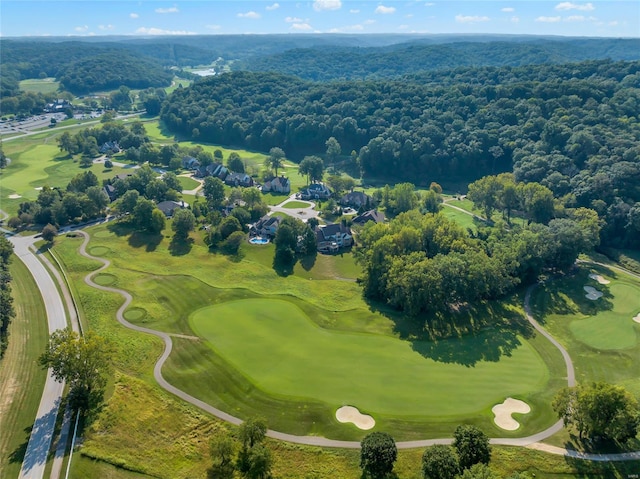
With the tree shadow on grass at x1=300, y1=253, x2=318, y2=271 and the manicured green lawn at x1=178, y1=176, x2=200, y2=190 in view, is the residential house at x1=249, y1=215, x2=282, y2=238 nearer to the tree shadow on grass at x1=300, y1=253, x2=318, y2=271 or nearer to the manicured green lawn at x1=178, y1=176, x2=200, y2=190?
the tree shadow on grass at x1=300, y1=253, x2=318, y2=271

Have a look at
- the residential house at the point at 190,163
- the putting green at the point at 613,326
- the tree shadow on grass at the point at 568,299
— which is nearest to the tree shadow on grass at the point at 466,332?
the tree shadow on grass at the point at 568,299

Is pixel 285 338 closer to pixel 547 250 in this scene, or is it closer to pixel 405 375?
pixel 405 375

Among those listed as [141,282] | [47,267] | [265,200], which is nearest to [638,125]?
[265,200]

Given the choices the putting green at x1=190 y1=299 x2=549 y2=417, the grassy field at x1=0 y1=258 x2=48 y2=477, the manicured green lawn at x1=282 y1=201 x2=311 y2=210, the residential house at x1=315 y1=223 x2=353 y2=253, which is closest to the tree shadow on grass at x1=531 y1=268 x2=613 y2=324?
the putting green at x1=190 y1=299 x2=549 y2=417

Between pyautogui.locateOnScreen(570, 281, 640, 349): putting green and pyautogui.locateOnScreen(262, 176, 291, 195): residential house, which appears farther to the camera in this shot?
pyautogui.locateOnScreen(262, 176, 291, 195): residential house

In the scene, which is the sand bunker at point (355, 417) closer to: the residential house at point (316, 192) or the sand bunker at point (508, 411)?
the sand bunker at point (508, 411)

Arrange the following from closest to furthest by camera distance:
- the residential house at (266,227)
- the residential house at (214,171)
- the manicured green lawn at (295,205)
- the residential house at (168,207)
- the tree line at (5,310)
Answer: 1. the tree line at (5,310)
2. the residential house at (266,227)
3. the residential house at (168,207)
4. the manicured green lawn at (295,205)
5. the residential house at (214,171)

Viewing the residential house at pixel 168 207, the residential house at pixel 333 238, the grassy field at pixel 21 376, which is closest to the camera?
the grassy field at pixel 21 376

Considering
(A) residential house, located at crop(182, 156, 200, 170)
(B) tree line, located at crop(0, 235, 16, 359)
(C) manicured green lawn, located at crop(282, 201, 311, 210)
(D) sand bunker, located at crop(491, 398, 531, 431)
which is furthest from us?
(A) residential house, located at crop(182, 156, 200, 170)
